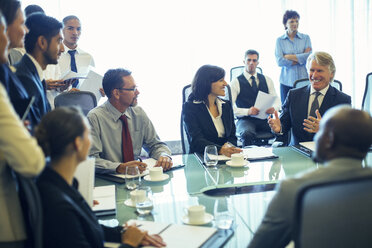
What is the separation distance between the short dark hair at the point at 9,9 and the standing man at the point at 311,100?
199cm

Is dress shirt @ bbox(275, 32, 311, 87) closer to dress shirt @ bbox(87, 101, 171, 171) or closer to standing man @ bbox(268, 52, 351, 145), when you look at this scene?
standing man @ bbox(268, 52, 351, 145)

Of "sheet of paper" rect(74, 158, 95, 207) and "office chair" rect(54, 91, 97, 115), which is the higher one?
"office chair" rect(54, 91, 97, 115)

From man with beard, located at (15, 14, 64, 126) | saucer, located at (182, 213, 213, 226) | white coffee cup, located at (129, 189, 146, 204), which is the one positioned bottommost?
saucer, located at (182, 213, 213, 226)

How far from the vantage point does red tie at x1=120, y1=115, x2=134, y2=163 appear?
2.62 m

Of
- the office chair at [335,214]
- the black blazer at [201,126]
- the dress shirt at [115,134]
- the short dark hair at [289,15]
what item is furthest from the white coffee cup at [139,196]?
the short dark hair at [289,15]

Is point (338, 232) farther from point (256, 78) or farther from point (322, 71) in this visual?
point (256, 78)

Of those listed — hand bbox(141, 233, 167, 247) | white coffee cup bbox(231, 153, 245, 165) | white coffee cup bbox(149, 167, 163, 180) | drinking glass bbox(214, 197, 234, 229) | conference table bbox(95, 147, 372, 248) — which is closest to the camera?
hand bbox(141, 233, 167, 247)

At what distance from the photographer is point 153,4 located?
512cm

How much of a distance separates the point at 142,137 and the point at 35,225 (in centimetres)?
157

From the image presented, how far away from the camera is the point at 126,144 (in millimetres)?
2635

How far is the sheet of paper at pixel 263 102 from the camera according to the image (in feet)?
13.3

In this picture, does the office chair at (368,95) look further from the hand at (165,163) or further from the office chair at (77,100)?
the office chair at (77,100)

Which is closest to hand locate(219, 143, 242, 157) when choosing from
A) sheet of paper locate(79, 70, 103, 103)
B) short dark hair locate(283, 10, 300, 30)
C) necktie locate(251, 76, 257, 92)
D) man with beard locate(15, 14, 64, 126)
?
man with beard locate(15, 14, 64, 126)

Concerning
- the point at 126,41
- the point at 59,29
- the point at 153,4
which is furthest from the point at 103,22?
the point at 59,29
